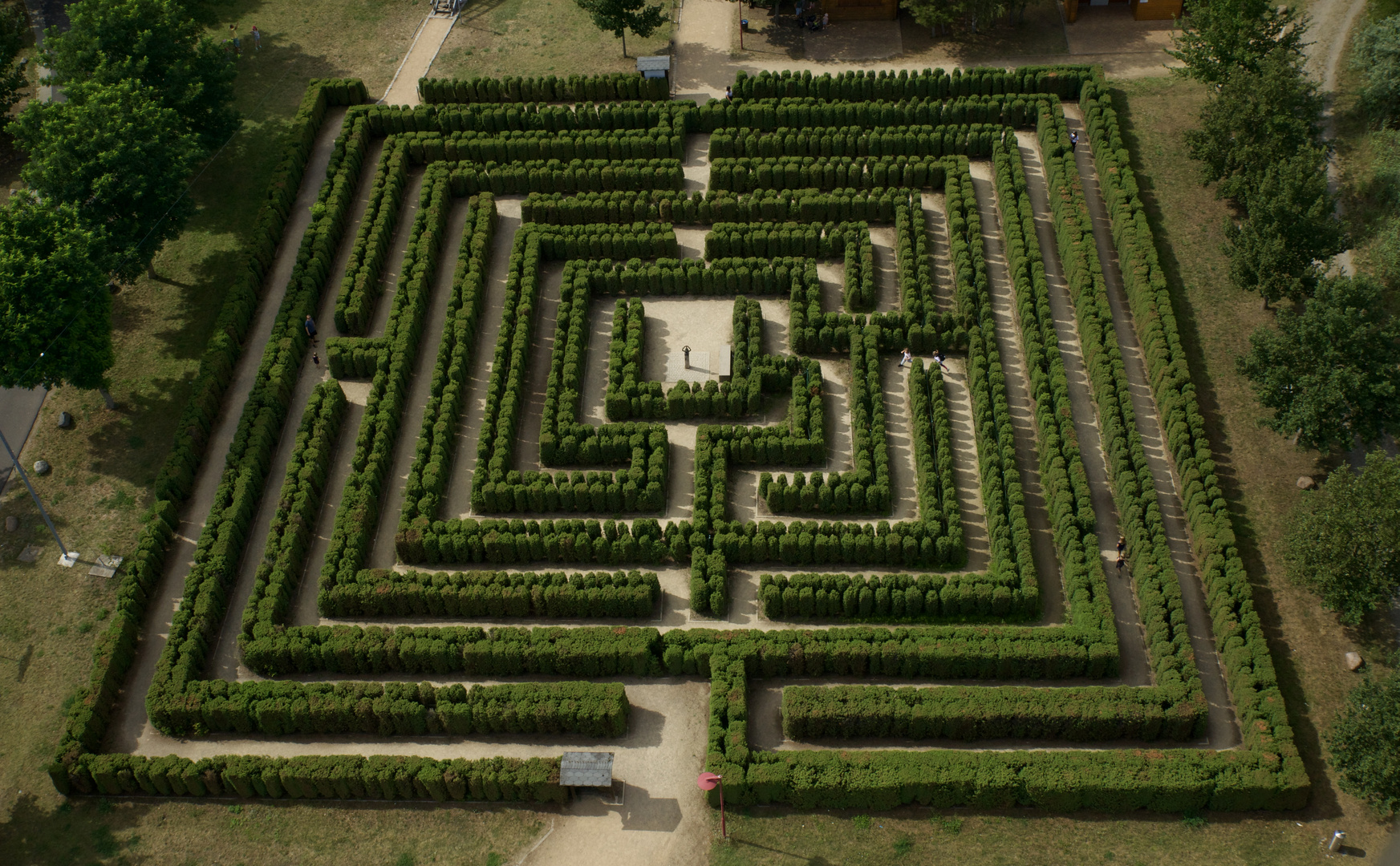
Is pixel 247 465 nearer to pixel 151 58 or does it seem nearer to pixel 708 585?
pixel 708 585

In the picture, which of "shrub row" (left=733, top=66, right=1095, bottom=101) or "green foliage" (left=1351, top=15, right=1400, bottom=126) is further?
"shrub row" (left=733, top=66, right=1095, bottom=101)

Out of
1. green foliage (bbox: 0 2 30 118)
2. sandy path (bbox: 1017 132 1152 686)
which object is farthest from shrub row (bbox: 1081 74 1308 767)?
green foliage (bbox: 0 2 30 118)

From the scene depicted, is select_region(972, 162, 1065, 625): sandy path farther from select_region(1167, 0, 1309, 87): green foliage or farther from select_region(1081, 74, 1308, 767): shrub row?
select_region(1167, 0, 1309, 87): green foliage

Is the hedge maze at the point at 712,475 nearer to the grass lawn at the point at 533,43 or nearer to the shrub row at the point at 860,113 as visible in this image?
the shrub row at the point at 860,113

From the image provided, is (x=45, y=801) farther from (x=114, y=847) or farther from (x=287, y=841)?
(x=287, y=841)

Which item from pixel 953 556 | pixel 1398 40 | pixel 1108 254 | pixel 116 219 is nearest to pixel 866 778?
pixel 953 556

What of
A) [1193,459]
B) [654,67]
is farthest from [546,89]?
[1193,459]
